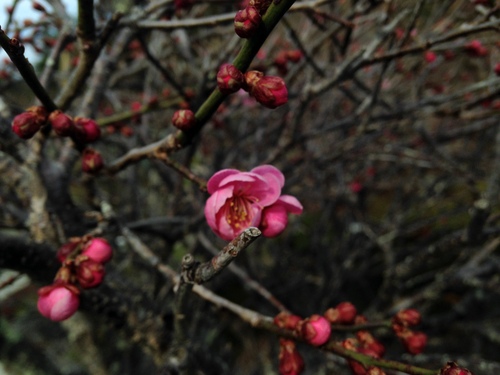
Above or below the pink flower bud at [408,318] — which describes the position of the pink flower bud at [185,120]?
above

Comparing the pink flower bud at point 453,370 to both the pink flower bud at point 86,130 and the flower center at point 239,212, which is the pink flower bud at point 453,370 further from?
the pink flower bud at point 86,130

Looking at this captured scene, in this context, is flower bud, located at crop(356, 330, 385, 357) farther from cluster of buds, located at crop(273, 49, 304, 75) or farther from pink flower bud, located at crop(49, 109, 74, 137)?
cluster of buds, located at crop(273, 49, 304, 75)

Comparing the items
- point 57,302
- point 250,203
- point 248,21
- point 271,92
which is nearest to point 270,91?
point 271,92

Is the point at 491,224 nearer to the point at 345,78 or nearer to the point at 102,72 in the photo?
the point at 345,78

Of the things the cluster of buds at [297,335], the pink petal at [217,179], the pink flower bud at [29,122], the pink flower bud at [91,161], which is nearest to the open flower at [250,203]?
the pink petal at [217,179]

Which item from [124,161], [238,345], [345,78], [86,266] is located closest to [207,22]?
[124,161]

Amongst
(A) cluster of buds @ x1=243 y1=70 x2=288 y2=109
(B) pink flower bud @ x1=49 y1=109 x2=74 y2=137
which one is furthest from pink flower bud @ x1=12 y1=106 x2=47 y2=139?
(A) cluster of buds @ x1=243 y1=70 x2=288 y2=109
